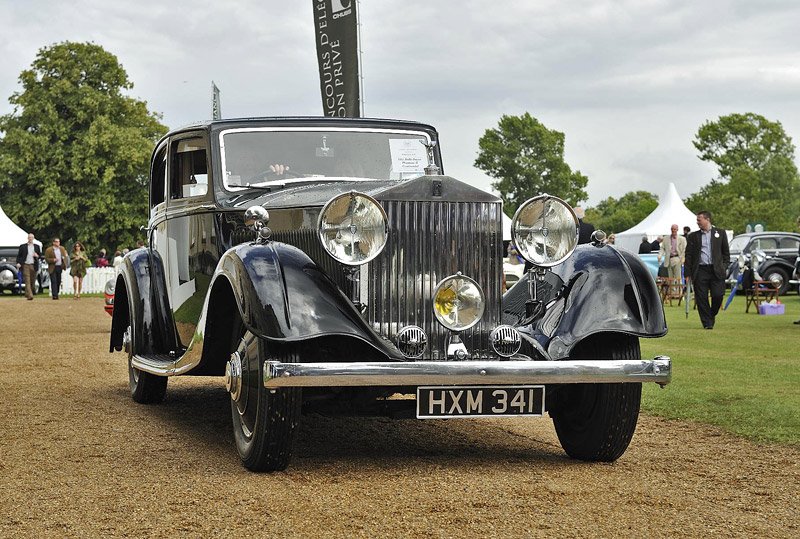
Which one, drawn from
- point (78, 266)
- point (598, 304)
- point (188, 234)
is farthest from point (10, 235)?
point (598, 304)

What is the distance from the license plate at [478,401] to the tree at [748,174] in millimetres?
62251

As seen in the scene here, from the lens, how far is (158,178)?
841 centimetres

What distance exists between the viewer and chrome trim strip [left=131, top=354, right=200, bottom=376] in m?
6.39

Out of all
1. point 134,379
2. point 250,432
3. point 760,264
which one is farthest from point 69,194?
point 250,432

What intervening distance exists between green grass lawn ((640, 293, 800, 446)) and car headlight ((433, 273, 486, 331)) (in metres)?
2.12

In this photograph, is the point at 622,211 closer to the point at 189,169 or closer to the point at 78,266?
the point at 78,266

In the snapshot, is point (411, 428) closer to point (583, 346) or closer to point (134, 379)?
point (583, 346)

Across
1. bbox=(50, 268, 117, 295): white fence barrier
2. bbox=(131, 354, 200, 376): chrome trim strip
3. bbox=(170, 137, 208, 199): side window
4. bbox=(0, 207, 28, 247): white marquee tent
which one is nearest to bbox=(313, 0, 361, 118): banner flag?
bbox=(170, 137, 208, 199): side window

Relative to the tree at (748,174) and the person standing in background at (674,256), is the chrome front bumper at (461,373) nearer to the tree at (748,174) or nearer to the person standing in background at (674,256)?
the person standing in background at (674,256)

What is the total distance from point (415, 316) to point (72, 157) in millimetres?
44972

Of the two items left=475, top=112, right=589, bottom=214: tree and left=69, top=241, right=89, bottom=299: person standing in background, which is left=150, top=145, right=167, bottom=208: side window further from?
left=475, top=112, right=589, bottom=214: tree

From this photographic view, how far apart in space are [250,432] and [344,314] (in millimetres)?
783

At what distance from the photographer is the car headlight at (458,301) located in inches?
217

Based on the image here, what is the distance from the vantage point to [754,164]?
74.9m
